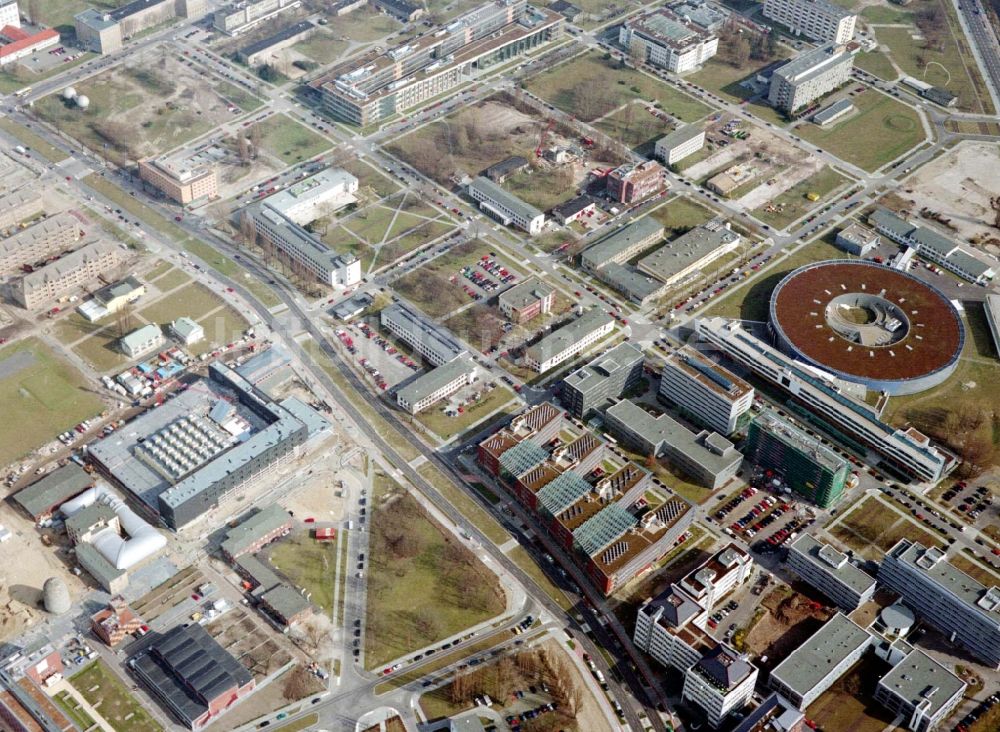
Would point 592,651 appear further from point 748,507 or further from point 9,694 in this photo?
point 9,694

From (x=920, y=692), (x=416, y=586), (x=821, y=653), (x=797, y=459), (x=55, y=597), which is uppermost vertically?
(x=797, y=459)

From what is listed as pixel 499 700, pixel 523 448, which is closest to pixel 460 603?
pixel 499 700

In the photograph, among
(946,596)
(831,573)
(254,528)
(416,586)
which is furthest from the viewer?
(254,528)

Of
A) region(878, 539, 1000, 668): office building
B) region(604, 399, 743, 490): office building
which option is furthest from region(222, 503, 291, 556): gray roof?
region(878, 539, 1000, 668): office building

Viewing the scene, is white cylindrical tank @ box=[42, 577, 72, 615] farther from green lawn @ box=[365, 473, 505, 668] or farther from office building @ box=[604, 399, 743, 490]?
office building @ box=[604, 399, 743, 490]

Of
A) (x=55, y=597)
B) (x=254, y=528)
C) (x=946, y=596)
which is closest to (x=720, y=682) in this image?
(x=946, y=596)

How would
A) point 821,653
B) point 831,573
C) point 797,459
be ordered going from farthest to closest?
point 797,459, point 831,573, point 821,653

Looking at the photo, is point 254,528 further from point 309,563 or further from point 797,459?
point 797,459
